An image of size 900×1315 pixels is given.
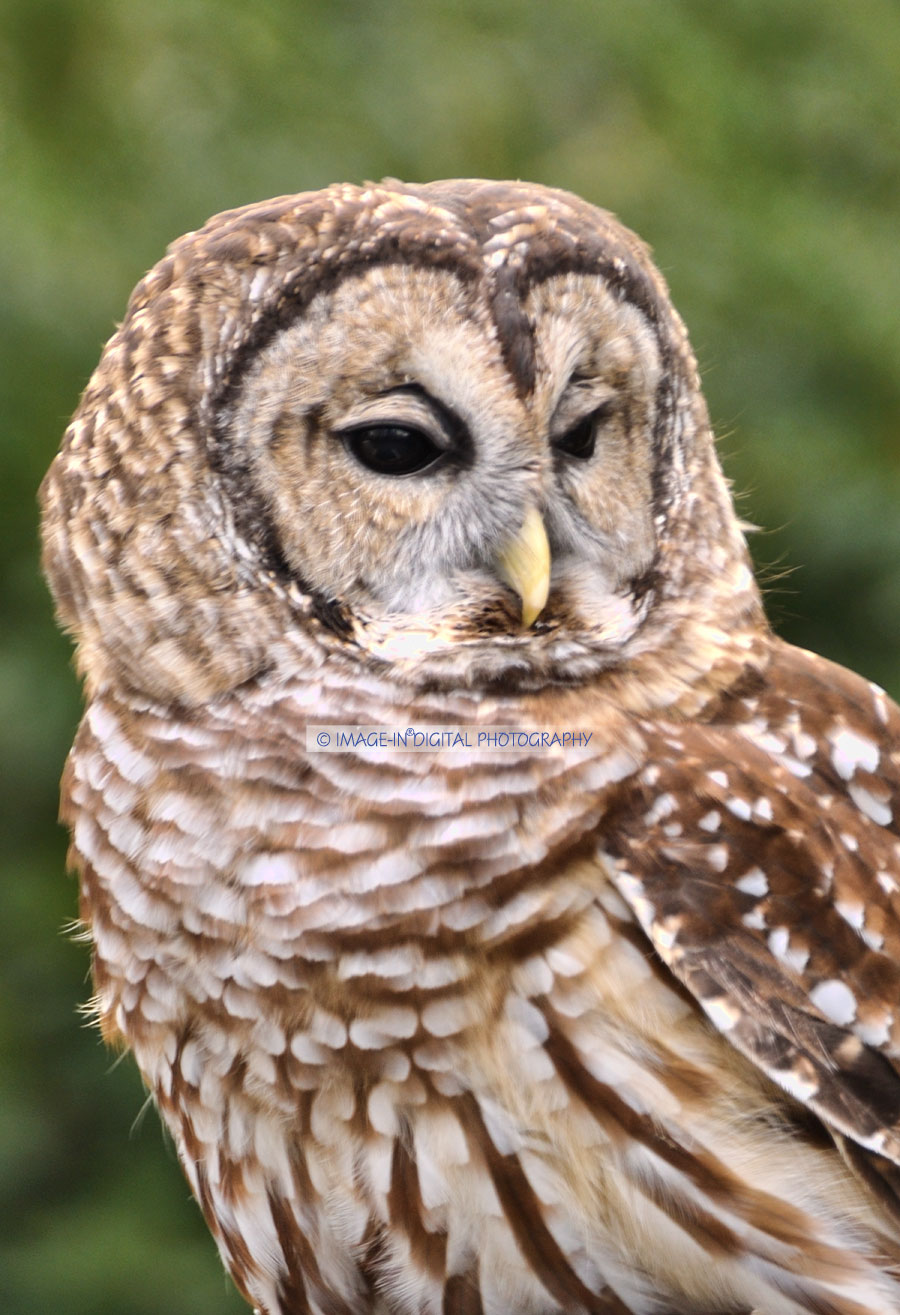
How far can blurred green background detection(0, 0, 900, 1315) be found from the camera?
105 inches

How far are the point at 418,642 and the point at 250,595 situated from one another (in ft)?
0.60

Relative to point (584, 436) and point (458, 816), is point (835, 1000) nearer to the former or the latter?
point (458, 816)

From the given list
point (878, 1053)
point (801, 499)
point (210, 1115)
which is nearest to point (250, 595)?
point (210, 1115)

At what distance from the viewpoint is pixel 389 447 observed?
64.7 inches

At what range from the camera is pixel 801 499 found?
114 inches

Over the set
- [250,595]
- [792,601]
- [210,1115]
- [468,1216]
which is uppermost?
[250,595]

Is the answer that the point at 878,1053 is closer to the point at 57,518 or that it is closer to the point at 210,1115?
the point at 210,1115

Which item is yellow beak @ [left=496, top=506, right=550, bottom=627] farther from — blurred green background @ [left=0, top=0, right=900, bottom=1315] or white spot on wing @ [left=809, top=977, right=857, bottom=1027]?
blurred green background @ [left=0, top=0, right=900, bottom=1315]

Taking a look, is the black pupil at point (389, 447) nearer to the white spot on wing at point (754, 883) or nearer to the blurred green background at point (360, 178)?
the white spot on wing at point (754, 883)

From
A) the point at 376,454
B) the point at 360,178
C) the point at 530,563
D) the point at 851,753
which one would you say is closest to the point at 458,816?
the point at 530,563

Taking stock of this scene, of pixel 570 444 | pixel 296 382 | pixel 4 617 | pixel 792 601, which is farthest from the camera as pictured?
pixel 792 601

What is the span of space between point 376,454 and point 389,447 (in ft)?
0.05

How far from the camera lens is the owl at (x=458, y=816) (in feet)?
5.25

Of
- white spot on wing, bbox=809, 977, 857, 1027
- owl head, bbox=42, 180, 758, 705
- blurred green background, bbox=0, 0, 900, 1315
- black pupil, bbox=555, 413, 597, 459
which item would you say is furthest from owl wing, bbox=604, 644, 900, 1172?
blurred green background, bbox=0, 0, 900, 1315
